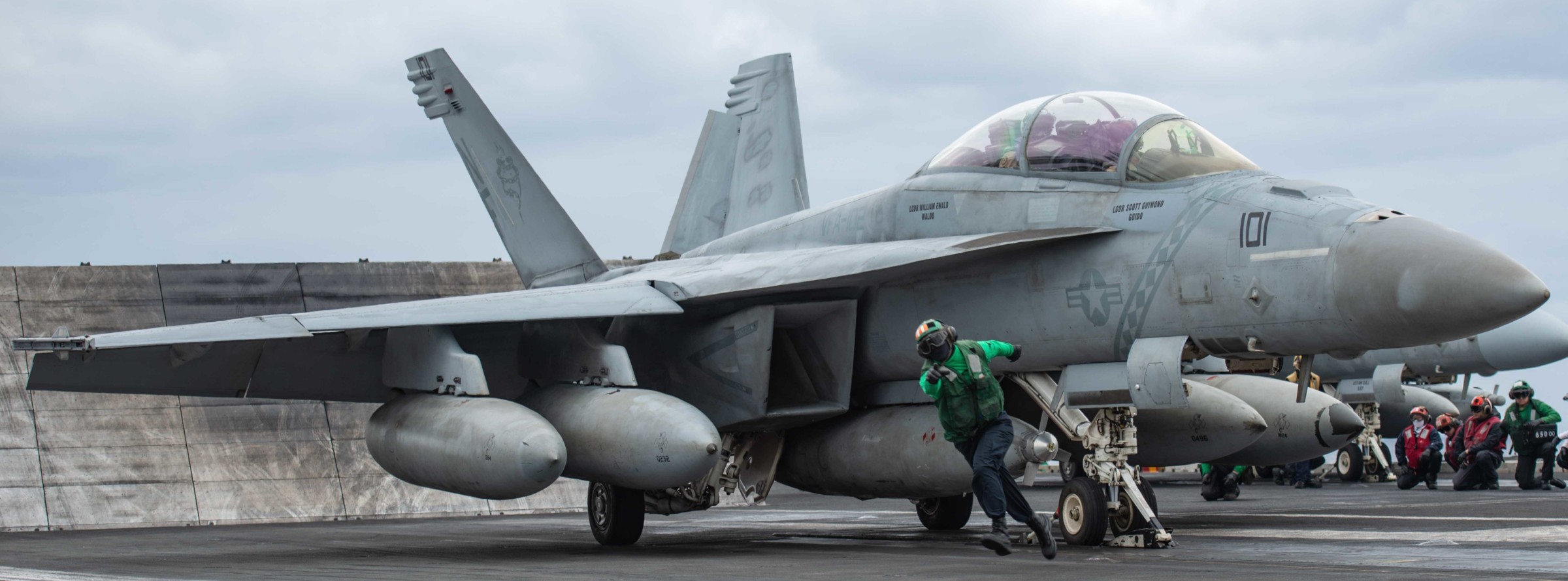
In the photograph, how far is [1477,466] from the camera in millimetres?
16875

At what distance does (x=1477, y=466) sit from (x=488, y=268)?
12815mm

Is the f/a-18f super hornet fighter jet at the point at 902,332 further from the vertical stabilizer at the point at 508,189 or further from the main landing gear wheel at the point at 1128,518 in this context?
the vertical stabilizer at the point at 508,189

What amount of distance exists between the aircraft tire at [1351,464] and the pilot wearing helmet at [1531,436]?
335cm

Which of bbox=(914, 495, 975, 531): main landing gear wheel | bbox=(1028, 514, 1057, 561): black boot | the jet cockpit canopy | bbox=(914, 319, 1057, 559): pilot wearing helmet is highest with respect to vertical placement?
the jet cockpit canopy

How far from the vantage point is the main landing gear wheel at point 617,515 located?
1076cm

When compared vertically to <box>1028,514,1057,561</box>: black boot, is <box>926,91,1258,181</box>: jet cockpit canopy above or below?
above

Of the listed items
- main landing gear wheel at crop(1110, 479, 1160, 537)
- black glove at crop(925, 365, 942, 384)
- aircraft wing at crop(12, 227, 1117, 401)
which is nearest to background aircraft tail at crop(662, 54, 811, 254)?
aircraft wing at crop(12, 227, 1117, 401)

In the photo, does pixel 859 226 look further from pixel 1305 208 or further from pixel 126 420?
pixel 126 420

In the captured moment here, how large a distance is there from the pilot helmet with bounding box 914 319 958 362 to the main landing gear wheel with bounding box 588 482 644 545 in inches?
130

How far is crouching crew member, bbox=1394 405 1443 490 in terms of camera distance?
17.3 m

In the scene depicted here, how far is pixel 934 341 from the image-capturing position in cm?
811

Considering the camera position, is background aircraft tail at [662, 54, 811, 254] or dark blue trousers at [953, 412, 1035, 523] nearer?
dark blue trousers at [953, 412, 1035, 523]

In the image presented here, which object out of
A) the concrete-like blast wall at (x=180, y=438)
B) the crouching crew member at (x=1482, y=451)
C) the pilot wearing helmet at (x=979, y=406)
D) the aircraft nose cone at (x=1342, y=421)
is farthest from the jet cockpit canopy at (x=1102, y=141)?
the concrete-like blast wall at (x=180, y=438)

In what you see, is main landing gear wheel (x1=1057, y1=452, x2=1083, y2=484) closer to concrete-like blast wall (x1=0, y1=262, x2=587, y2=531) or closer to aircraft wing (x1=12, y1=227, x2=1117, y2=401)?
aircraft wing (x1=12, y1=227, x2=1117, y2=401)
